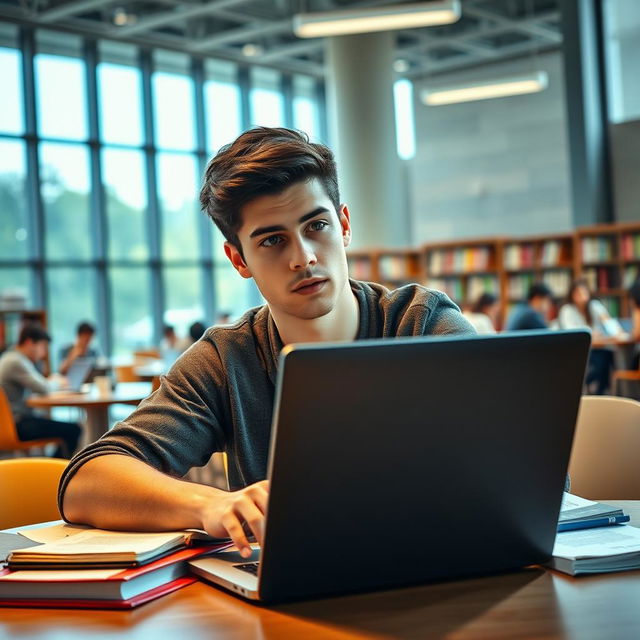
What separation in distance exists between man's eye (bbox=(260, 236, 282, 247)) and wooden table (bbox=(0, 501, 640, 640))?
23.6 inches

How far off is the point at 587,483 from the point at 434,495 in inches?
44.5

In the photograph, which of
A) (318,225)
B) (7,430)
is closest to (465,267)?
(7,430)

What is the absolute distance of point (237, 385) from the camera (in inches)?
63.1

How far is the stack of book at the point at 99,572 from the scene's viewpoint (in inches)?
42.3

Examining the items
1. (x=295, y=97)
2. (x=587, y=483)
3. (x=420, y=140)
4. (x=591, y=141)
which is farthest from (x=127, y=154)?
(x=587, y=483)

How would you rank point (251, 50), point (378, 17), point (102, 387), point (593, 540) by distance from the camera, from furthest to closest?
point (251, 50)
point (378, 17)
point (102, 387)
point (593, 540)

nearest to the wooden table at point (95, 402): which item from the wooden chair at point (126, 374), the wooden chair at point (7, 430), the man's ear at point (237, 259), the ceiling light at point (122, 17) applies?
the wooden chair at point (7, 430)

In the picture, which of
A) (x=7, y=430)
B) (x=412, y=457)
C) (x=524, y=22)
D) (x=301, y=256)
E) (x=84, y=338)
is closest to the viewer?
(x=412, y=457)

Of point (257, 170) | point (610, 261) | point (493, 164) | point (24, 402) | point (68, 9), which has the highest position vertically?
point (68, 9)

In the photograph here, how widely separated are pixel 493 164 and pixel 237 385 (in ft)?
37.6

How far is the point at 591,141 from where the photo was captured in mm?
9734

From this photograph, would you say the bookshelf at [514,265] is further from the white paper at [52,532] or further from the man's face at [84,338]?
the white paper at [52,532]

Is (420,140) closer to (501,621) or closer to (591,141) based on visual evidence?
(591,141)

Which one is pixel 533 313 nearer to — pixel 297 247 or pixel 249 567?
pixel 297 247
